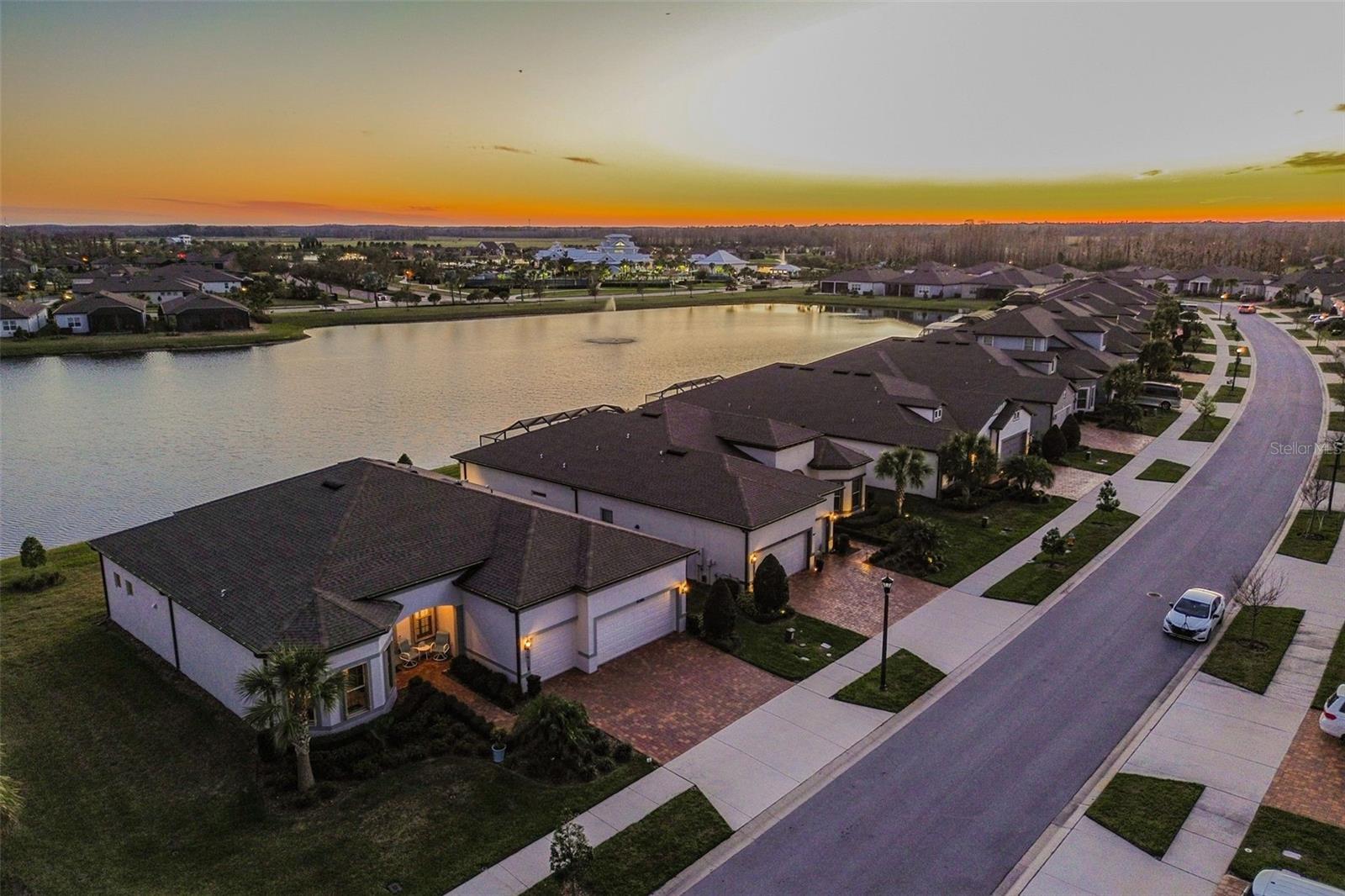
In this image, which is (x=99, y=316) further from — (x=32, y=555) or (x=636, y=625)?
(x=636, y=625)

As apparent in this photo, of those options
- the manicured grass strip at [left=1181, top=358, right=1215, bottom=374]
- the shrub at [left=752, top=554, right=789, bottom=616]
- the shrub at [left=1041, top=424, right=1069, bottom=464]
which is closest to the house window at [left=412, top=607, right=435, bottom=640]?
the shrub at [left=752, top=554, right=789, bottom=616]

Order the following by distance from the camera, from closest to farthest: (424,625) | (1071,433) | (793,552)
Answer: (424,625) < (793,552) < (1071,433)

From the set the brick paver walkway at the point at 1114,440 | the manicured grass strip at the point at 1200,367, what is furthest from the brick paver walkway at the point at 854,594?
the manicured grass strip at the point at 1200,367

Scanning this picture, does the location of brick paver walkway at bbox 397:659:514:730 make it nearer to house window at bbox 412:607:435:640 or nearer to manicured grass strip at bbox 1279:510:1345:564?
house window at bbox 412:607:435:640

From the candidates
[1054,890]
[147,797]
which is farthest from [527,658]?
[1054,890]

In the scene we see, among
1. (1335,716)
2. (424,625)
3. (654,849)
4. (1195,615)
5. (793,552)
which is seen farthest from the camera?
(793,552)

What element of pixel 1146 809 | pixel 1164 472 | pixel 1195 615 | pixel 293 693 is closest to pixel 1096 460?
pixel 1164 472

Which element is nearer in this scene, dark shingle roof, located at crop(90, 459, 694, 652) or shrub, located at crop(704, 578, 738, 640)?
dark shingle roof, located at crop(90, 459, 694, 652)
